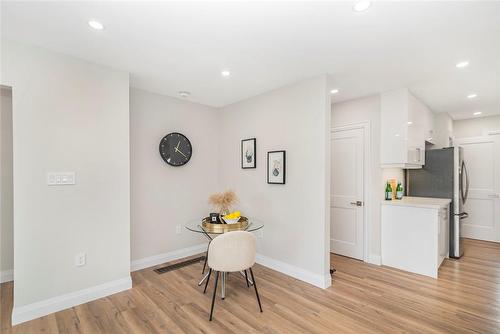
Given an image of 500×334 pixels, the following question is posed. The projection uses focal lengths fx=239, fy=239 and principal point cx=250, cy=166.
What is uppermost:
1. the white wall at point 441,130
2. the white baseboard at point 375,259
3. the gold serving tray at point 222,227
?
the white wall at point 441,130

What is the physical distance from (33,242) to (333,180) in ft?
12.8

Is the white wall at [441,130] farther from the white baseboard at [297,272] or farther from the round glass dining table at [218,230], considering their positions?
the round glass dining table at [218,230]

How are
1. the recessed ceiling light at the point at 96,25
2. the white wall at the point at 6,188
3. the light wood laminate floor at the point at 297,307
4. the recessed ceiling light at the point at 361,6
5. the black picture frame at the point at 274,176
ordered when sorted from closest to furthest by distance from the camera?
1. the recessed ceiling light at the point at 361,6
2. the recessed ceiling light at the point at 96,25
3. the light wood laminate floor at the point at 297,307
4. the white wall at the point at 6,188
5. the black picture frame at the point at 274,176

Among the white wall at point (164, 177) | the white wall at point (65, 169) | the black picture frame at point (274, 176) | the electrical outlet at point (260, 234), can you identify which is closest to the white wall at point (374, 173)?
the black picture frame at point (274, 176)

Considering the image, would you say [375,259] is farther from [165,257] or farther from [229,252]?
[165,257]

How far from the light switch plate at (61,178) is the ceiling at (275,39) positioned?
47.9 inches

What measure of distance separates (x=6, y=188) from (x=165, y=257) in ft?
6.91

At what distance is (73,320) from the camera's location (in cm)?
220

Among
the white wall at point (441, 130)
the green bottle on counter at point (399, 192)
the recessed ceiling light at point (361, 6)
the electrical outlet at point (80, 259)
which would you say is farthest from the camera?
the white wall at point (441, 130)

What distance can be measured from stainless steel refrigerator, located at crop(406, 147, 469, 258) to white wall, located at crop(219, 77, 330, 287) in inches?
93.6

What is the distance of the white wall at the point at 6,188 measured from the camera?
270cm

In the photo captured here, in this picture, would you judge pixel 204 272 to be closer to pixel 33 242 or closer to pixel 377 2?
pixel 33 242

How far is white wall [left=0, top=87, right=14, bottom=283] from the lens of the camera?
8.86 ft

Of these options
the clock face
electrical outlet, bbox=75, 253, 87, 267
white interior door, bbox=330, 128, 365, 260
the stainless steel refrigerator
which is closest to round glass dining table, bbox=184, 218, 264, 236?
electrical outlet, bbox=75, 253, 87, 267
